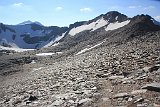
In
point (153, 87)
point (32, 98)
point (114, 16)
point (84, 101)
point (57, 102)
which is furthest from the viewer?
point (114, 16)

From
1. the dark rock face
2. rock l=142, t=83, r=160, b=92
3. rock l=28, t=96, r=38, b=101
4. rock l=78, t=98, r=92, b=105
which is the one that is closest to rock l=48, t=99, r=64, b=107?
rock l=78, t=98, r=92, b=105

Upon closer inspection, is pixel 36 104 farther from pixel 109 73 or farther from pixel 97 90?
pixel 109 73

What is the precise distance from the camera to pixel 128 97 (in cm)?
1485

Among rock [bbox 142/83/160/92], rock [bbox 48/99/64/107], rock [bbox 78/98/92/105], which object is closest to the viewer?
rock [bbox 142/83/160/92]

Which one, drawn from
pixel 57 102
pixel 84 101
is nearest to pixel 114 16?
pixel 57 102

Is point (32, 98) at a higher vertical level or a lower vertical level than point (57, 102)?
lower

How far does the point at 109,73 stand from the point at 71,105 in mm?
7511

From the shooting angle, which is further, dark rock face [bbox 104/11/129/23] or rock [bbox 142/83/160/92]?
dark rock face [bbox 104/11/129/23]

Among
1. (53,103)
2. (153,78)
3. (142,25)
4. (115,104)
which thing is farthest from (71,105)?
(142,25)

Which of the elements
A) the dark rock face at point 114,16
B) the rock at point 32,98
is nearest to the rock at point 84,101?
the rock at point 32,98

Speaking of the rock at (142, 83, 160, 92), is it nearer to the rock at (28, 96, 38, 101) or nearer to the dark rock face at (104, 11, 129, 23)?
the rock at (28, 96, 38, 101)

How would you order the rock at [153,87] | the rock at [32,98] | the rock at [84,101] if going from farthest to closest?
the rock at [32,98]
the rock at [84,101]
the rock at [153,87]

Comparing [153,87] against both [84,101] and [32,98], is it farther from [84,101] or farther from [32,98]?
[32,98]

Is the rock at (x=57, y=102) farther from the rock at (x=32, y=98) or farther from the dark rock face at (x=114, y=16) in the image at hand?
the dark rock face at (x=114, y=16)
